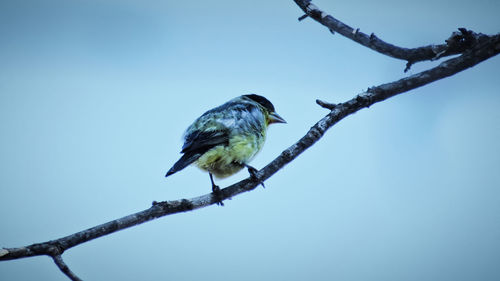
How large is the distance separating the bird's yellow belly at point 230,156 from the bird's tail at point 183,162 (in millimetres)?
120

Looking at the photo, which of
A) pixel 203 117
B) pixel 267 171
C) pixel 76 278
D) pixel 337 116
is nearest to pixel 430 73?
pixel 337 116

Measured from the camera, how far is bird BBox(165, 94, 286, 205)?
3467 millimetres

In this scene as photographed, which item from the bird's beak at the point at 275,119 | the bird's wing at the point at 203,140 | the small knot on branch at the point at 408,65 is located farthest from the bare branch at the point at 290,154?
the bird's beak at the point at 275,119

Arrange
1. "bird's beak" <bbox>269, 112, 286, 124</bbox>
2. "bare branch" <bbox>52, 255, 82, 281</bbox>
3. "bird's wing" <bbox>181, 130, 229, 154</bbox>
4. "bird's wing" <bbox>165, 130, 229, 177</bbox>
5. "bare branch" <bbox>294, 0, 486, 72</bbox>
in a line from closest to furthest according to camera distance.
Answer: "bare branch" <bbox>52, 255, 82, 281</bbox> < "bare branch" <bbox>294, 0, 486, 72</bbox> < "bird's wing" <bbox>165, 130, 229, 177</bbox> < "bird's wing" <bbox>181, 130, 229, 154</bbox> < "bird's beak" <bbox>269, 112, 286, 124</bbox>

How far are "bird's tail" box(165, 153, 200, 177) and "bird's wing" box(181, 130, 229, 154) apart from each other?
0.19 feet

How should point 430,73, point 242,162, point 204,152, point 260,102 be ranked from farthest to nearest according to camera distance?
point 260,102 → point 242,162 → point 204,152 → point 430,73

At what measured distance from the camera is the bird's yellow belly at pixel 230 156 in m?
3.57

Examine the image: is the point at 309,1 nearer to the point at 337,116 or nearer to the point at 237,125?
the point at 337,116

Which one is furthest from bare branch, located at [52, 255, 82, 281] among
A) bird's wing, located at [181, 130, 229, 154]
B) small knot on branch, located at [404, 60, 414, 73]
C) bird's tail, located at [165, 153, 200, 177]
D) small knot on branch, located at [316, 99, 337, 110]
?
small knot on branch, located at [404, 60, 414, 73]

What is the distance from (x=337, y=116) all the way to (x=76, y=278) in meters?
1.89

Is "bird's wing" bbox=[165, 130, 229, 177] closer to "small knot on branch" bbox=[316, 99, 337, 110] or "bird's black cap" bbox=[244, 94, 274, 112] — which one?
"small knot on branch" bbox=[316, 99, 337, 110]

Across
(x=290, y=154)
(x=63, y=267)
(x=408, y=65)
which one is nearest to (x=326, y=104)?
(x=290, y=154)

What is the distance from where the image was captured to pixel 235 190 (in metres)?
3.12

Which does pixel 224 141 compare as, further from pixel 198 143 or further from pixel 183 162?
pixel 183 162
